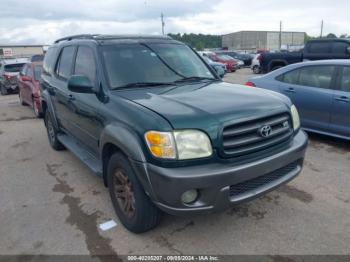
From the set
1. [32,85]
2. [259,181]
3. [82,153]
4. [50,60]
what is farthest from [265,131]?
[32,85]

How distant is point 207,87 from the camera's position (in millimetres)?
3633

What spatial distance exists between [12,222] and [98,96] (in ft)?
5.52

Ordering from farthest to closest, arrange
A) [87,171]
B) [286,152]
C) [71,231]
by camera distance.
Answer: [87,171] < [71,231] < [286,152]

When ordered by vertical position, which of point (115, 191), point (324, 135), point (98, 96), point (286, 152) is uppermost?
point (98, 96)

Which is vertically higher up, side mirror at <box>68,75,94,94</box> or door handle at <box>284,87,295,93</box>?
side mirror at <box>68,75,94,94</box>

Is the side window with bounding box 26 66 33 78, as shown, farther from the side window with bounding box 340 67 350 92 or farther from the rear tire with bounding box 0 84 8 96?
the side window with bounding box 340 67 350 92

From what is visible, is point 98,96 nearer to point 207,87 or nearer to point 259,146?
point 207,87

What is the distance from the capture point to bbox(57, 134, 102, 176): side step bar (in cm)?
380

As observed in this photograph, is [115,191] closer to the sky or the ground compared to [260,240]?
closer to the sky

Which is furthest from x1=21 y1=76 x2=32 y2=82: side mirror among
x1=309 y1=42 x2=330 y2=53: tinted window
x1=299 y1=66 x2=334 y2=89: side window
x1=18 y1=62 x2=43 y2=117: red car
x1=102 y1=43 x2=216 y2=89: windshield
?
x1=309 y1=42 x2=330 y2=53: tinted window

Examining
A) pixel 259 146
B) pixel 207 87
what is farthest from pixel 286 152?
pixel 207 87

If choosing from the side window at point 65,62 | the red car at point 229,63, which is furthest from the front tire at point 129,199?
the red car at point 229,63

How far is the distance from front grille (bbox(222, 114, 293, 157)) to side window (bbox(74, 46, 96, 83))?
183 cm

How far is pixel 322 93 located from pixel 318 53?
26.3 feet
